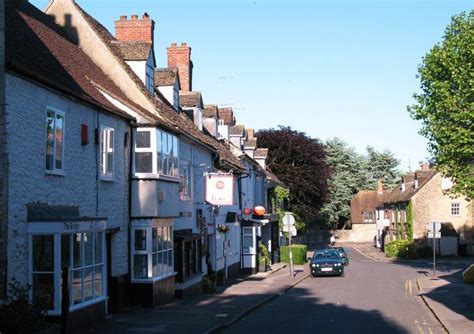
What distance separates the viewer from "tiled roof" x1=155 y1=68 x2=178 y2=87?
93.7ft

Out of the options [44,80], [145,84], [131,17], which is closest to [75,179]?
[44,80]

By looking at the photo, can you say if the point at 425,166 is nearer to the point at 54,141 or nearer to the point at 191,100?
the point at 191,100

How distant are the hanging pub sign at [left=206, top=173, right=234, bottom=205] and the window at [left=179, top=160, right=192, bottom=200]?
0.80 metres

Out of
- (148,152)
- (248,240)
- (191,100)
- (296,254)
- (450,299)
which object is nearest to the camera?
(148,152)

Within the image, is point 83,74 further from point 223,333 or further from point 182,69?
point 182,69

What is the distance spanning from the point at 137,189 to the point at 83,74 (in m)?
3.92

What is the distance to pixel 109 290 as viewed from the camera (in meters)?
19.4

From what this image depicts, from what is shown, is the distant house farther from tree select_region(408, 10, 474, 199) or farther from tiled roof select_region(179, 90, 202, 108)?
tiled roof select_region(179, 90, 202, 108)

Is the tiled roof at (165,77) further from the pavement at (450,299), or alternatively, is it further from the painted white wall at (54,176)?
the pavement at (450,299)

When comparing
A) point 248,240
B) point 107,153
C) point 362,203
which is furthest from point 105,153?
point 362,203

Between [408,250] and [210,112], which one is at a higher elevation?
[210,112]

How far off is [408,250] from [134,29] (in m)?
40.0

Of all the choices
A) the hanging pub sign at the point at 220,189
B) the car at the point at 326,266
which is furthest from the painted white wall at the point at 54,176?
the car at the point at 326,266

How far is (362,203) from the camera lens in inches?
4067
